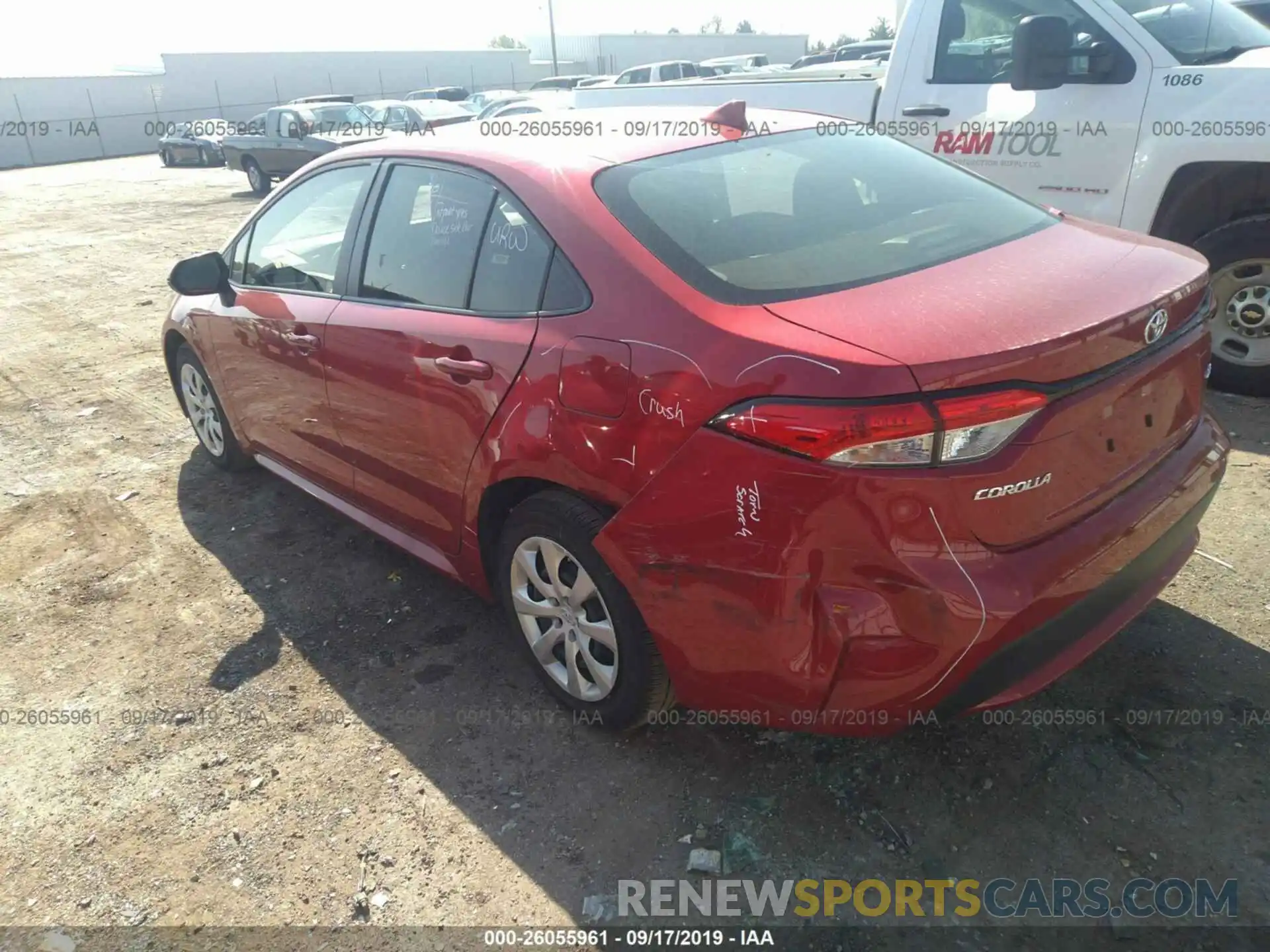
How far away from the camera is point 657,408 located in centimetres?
224

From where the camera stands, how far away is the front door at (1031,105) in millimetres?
4645

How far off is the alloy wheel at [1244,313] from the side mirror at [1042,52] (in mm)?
1289

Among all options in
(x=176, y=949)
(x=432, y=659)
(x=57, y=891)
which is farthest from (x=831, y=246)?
(x=57, y=891)

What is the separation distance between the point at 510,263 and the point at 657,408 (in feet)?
2.70

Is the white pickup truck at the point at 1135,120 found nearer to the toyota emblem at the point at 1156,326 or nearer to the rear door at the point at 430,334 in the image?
the rear door at the point at 430,334

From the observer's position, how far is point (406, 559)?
4.01 meters

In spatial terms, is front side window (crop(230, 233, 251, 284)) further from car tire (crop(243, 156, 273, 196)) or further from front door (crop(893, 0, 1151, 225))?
car tire (crop(243, 156, 273, 196))

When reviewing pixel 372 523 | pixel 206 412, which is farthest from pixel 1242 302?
pixel 206 412

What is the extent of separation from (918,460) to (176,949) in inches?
85.0

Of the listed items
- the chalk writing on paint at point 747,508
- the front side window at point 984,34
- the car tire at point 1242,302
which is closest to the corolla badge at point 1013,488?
the chalk writing on paint at point 747,508

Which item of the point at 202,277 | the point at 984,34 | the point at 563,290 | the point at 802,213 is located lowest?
the point at 202,277

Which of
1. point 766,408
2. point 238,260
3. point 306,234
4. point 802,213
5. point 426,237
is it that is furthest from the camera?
point 238,260

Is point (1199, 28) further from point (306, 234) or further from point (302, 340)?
point (302, 340)

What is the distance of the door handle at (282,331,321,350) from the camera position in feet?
11.5
